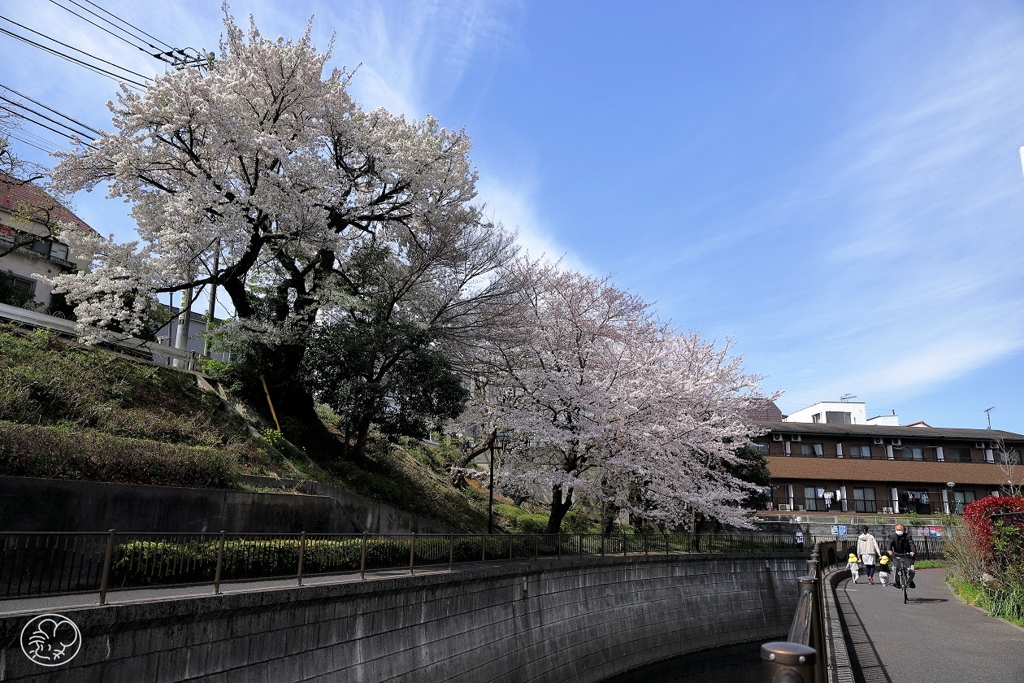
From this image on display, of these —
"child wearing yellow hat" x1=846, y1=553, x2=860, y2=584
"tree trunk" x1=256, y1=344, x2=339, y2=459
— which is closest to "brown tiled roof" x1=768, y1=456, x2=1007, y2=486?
"child wearing yellow hat" x1=846, y1=553, x2=860, y2=584

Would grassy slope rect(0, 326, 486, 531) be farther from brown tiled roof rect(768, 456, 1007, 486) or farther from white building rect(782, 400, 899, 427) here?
white building rect(782, 400, 899, 427)

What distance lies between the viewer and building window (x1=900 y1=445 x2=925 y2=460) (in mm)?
50562

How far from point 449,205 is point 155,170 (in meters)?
9.49

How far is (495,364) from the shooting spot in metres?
23.8

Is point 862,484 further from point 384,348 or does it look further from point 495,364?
point 384,348

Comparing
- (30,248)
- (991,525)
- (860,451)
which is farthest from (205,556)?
(860,451)

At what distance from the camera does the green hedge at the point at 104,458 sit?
11164 millimetres

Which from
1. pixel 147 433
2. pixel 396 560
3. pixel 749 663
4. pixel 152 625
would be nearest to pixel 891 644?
pixel 396 560

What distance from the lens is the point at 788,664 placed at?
2576 mm

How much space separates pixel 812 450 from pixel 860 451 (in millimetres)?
4044

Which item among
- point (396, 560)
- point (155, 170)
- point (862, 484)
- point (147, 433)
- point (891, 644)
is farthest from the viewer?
point (862, 484)

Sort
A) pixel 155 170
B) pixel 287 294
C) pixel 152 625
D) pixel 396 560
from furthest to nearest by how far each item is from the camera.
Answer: pixel 287 294 → pixel 155 170 → pixel 396 560 → pixel 152 625

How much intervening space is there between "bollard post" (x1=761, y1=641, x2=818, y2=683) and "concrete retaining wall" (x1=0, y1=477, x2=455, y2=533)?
39.7ft

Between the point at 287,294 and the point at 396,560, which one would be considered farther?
the point at 287,294
